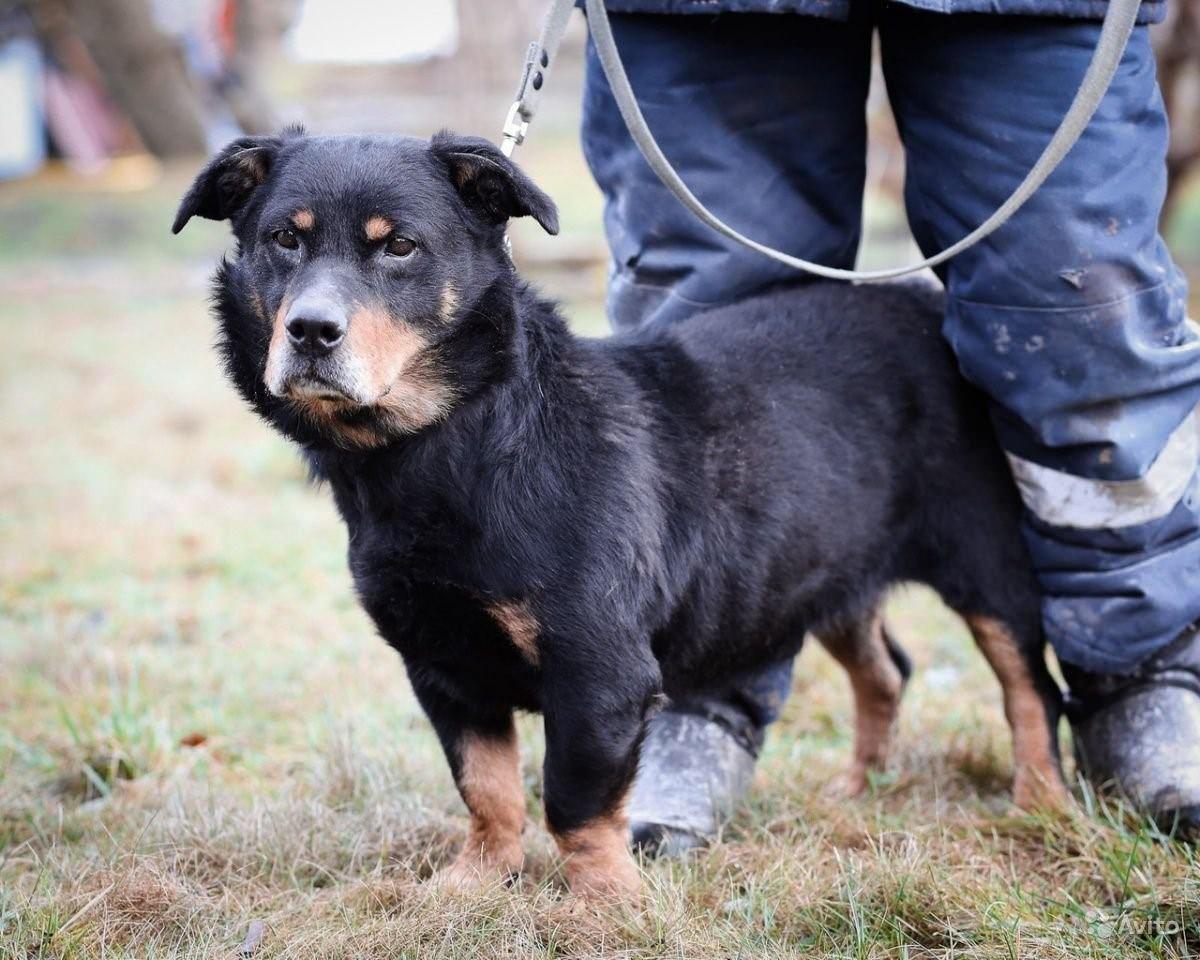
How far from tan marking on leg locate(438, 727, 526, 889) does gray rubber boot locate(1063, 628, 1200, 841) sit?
4.29ft

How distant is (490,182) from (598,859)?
4.30 feet

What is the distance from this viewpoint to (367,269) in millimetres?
2498

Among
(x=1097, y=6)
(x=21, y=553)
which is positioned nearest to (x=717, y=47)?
(x=1097, y=6)

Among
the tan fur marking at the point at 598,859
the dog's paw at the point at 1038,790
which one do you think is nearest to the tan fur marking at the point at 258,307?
the tan fur marking at the point at 598,859

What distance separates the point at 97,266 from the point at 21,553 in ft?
28.3

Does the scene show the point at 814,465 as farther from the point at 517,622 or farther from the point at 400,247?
the point at 400,247

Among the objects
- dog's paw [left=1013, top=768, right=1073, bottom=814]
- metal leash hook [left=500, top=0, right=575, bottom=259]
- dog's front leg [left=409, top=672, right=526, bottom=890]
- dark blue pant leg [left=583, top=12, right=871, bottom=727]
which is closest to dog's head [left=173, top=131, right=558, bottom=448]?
metal leash hook [left=500, top=0, right=575, bottom=259]

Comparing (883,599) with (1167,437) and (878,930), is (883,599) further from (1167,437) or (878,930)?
(878,930)

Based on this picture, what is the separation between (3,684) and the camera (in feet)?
12.5

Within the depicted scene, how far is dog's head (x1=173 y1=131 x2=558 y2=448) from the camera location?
243 centimetres

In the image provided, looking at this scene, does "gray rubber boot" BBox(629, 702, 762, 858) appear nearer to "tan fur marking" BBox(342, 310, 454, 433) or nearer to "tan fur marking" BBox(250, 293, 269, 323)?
"tan fur marking" BBox(342, 310, 454, 433)

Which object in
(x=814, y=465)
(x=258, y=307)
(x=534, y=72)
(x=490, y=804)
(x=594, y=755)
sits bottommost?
(x=490, y=804)

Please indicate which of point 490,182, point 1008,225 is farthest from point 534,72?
point 1008,225

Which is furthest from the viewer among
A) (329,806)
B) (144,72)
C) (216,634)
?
(144,72)
